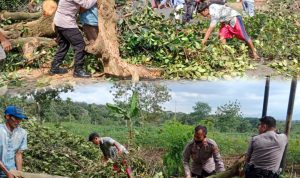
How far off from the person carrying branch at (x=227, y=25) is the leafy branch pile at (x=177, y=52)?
0.16m

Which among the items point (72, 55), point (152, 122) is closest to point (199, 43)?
point (72, 55)

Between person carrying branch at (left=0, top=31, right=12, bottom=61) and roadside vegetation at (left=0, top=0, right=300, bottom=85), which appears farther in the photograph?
roadside vegetation at (left=0, top=0, right=300, bottom=85)

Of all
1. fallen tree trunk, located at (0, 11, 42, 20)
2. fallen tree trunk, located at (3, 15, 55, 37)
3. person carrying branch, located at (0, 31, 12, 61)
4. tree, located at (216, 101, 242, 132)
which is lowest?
tree, located at (216, 101, 242, 132)

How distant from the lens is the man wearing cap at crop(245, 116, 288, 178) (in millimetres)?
4844

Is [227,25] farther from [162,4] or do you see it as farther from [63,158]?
[162,4]

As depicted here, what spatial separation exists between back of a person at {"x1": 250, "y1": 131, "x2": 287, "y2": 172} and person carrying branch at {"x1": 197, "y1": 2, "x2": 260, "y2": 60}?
242 centimetres

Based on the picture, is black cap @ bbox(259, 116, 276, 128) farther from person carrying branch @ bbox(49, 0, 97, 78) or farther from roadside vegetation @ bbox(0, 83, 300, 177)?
person carrying branch @ bbox(49, 0, 97, 78)

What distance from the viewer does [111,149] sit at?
20.0 feet

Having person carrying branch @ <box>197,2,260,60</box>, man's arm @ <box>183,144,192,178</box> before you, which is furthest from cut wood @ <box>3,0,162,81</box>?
person carrying branch @ <box>197,2,260,60</box>

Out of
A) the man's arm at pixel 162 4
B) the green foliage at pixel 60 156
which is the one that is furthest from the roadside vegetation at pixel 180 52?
the man's arm at pixel 162 4

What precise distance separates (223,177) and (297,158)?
5.29m

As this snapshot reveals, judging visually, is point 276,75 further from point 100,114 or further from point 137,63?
point 100,114

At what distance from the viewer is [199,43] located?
6809 millimetres

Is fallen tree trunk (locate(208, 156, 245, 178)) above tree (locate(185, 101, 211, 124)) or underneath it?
above
